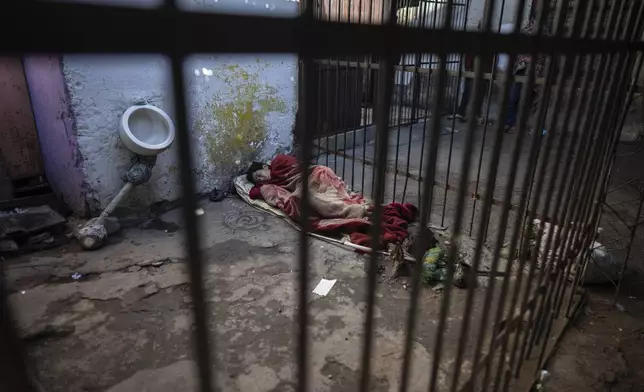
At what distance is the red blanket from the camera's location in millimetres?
3742

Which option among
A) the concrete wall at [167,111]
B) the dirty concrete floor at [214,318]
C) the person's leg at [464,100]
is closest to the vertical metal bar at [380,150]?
the dirty concrete floor at [214,318]

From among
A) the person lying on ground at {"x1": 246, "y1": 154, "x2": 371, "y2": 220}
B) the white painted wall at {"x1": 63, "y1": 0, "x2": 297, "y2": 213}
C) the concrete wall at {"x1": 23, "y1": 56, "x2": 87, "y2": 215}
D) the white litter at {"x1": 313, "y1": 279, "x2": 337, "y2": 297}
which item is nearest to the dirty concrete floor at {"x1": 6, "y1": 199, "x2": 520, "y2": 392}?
the white litter at {"x1": 313, "y1": 279, "x2": 337, "y2": 297}

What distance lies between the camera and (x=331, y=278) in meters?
3.16

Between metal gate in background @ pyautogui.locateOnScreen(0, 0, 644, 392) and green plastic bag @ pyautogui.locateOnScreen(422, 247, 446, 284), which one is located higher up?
metal gate in background @ pyautogui.locateOnScreen(0, 0, 644, 392)

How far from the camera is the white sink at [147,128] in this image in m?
3.57

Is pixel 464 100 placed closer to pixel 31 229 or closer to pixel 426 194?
pixel 31 229

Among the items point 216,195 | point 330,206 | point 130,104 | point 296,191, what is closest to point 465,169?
point 330,206

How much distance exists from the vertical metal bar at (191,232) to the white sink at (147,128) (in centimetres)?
329

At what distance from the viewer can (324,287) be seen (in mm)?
3033

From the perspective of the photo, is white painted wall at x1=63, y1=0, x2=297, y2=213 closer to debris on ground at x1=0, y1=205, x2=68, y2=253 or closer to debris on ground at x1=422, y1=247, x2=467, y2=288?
debris on ground at x1=0, y1=205, x2=68, y2=253

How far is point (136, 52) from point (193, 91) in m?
4.00

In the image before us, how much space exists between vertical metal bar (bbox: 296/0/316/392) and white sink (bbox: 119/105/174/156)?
325 centimetres

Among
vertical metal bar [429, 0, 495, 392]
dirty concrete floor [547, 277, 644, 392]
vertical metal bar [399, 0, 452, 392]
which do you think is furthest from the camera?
dirty concrete floor [547, 277, 644, 392]

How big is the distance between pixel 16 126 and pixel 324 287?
338cm
